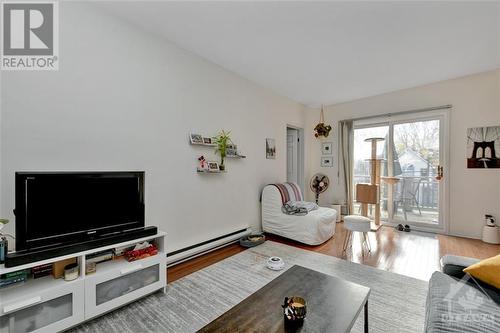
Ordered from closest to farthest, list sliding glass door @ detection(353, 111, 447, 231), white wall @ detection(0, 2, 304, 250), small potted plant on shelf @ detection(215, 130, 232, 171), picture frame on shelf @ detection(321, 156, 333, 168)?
white wall @ detection(0, 2, 304, 250) → small potted plant on shelf @ detection(215, 130, 232, 171) → sliding glass door @ detection(353, 111, 447, 231) → picture frame on shelf @ detection(321, 156, 333, 168)

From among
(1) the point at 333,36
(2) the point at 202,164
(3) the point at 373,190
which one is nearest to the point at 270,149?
(2) the point at 202,164

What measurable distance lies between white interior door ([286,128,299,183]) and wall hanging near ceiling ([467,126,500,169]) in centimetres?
308

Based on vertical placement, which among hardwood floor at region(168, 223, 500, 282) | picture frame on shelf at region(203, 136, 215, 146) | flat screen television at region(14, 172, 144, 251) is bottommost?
hardwood floor at region(168, 223, 500, 282)

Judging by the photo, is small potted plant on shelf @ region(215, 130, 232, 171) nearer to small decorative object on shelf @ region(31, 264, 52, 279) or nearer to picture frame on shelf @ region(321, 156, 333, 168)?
small decorative object on shelf @ region(31, 264, 52, 279)

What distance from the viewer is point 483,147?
3553mm

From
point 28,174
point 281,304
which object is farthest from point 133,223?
point 281,304

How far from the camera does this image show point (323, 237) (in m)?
3.47

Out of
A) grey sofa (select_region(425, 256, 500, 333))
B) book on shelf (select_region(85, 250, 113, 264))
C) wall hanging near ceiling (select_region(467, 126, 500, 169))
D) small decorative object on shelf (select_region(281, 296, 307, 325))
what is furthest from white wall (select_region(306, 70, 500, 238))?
book on shelf (select_region(85, 250, 113, 264))

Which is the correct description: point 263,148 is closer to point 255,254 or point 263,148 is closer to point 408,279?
point 255,254

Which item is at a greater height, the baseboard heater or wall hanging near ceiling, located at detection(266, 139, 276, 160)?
wall hanging near ceiling, located at detection(266, 139, 276, 160)

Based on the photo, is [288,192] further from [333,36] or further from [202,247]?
[333,36]

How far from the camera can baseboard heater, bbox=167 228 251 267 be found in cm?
265

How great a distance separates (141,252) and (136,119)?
4.58 ft

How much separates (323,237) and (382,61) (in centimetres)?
280
